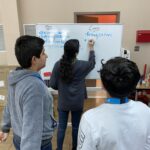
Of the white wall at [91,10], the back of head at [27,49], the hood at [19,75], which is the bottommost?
the hood at [19,75]

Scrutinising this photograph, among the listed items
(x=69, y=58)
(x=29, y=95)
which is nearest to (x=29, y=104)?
(x=29, y=95)

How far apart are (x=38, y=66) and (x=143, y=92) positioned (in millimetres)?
2907

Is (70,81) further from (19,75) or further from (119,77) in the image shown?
(119,77)

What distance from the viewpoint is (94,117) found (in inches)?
33.9

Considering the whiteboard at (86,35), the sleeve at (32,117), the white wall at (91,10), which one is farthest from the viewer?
the white wall at (91,10)

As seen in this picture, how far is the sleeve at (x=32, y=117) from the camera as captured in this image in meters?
1.08

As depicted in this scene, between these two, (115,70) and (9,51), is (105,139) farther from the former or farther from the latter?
(9,51)

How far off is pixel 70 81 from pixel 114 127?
1.20 m

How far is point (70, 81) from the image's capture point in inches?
79.7

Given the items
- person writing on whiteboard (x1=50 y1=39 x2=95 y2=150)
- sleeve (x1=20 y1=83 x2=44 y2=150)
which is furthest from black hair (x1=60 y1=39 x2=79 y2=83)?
sleeve (x1=20 y1=83 x2=44 y2=150)

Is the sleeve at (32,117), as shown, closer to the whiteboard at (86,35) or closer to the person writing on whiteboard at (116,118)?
the person writing on whiteboard at (116,118)

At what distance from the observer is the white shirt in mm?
848

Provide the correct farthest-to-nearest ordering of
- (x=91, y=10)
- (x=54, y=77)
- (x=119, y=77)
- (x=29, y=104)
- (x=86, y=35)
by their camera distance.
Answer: (x=91, y=10)
(x=86, y=35)
(x=54, y=77)
(x=29, y=104)
(x=119, y=77)

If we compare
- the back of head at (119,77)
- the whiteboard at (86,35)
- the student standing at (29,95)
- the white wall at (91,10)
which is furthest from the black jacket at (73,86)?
the white wall at (91,10)
